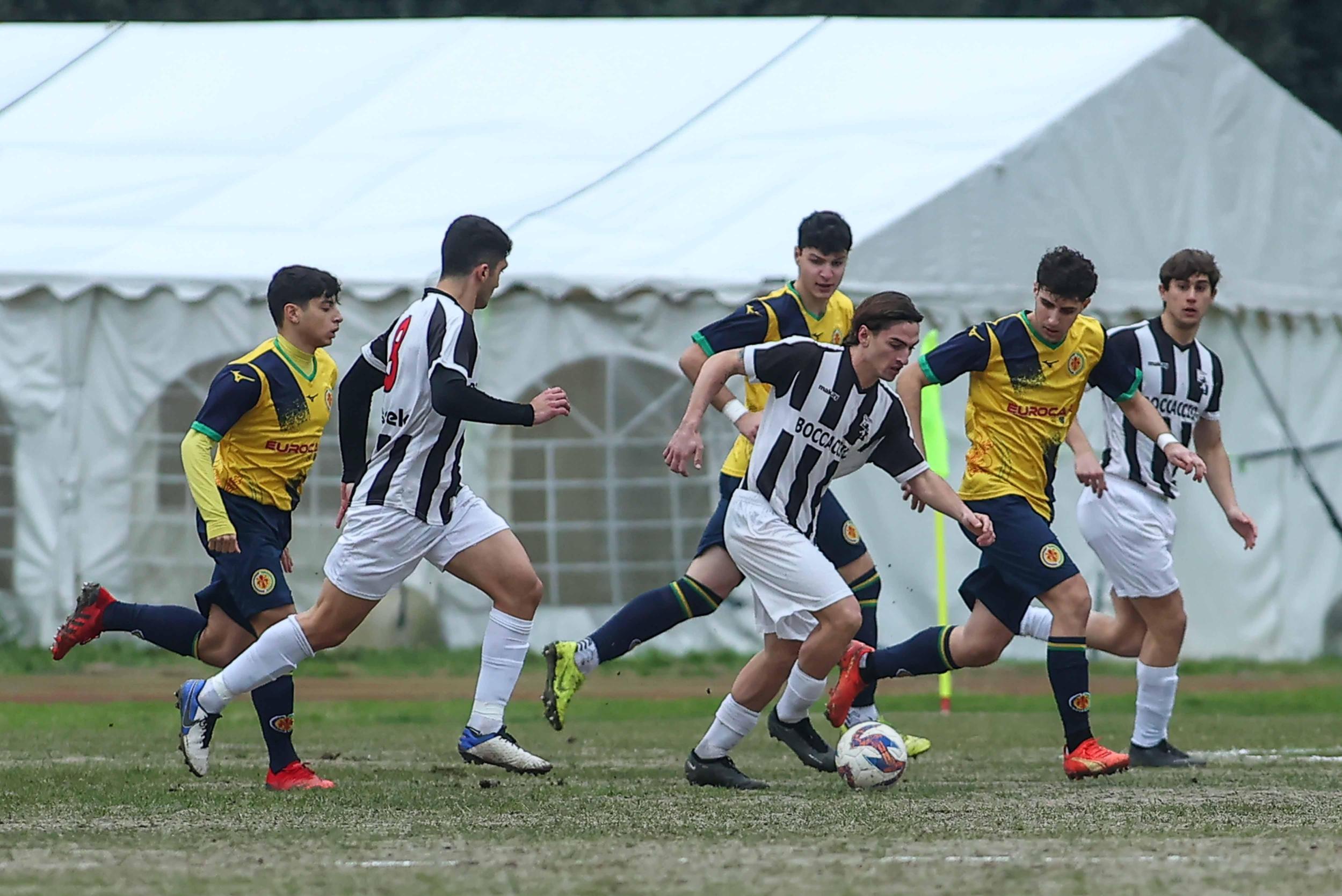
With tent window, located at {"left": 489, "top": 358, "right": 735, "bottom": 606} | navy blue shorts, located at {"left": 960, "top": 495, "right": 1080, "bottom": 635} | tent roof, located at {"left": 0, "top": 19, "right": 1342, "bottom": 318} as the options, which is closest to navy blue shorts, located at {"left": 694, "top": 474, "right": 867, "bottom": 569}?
navy blue shorts, located at {"left": 960, "top": 495, "right": 1080, "bottom": 635}

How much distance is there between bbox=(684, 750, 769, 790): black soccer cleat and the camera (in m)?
7.48

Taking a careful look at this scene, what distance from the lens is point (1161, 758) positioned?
28.6 feet

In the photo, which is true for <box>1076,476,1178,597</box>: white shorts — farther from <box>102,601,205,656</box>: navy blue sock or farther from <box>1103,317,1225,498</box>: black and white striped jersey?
<box>102,601,205,656</box>: navy blue sock

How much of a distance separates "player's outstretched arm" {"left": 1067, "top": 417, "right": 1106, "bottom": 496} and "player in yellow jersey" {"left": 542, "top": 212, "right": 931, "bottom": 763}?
0.92 meters

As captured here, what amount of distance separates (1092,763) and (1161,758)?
1212mm

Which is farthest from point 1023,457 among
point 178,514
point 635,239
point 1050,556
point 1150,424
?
point 178,514

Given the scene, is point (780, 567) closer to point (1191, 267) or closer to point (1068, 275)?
point (1068, 275)

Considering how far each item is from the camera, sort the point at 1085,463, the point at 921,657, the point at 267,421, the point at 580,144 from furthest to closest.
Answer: the point at 580,144, the point at 921,657, the point at 1085,463, the point at 267,421

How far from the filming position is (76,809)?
6598mm

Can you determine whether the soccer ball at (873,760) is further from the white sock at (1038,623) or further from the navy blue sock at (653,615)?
the white sock at (1038,623)

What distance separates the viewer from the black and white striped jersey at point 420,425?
7.27 metres

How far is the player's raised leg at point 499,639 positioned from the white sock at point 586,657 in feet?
1.44

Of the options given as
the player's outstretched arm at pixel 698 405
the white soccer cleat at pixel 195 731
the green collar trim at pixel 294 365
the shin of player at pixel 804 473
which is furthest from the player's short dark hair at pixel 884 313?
the white soccer cleat at pixel 195 731

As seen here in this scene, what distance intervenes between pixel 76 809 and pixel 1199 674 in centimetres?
1088
